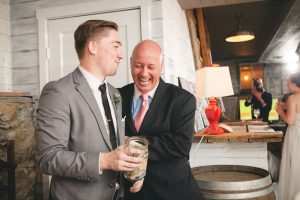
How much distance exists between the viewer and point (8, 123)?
2814 millimetres

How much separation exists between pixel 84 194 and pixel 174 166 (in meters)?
0.63

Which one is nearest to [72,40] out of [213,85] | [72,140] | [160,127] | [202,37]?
[213,85]

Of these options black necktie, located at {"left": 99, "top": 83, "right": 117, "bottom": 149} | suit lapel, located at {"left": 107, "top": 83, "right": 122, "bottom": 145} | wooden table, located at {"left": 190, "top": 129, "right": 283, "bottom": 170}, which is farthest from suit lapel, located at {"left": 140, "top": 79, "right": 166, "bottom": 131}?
wooden table, located at {"left": 190, "top": 129, "right": 283, "bottom": 170}

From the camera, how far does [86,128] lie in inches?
53.4

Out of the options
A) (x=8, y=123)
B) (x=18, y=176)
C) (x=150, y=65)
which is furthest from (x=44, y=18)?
(x=150, y=65)

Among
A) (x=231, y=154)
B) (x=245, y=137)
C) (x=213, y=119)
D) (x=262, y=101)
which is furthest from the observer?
(x=262, y=101)

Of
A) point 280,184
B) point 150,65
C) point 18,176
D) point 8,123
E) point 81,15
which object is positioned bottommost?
point 280,184

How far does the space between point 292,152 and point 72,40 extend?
3.02m

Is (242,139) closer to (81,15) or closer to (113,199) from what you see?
(113,199)

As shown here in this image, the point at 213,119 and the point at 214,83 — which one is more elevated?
the point at 214,83

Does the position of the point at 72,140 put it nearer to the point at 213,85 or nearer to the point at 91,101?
the point at 91,101

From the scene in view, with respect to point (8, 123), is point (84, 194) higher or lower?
lower

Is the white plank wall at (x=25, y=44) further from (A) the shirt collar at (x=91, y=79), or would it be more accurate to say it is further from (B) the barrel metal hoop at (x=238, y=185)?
(B) the barrel metal hoop at (x=238, y=185)

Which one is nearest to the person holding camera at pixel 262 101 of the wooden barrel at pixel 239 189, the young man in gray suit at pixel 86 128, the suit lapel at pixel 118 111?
the wooden barrel at pixel 239 189
